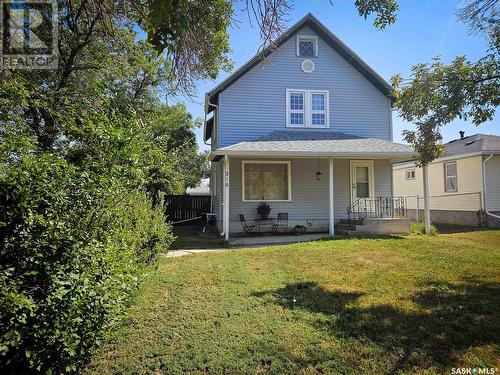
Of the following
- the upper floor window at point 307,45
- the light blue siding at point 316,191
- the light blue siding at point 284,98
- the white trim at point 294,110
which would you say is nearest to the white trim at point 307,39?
the upper floor window at point 307,45

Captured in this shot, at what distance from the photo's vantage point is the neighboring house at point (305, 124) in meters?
12.5

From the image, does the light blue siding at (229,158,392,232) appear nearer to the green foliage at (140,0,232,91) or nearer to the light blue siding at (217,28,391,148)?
the light blue siding at (217,28,391,148)

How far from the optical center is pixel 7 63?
18.6ft

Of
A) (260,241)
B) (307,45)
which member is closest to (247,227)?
(260,241)

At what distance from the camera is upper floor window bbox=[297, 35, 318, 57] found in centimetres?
1337

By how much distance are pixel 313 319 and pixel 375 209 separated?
9575mm

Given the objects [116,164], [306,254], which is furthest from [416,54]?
[116,164]

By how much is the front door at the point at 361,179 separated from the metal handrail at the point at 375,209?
312 millimetres

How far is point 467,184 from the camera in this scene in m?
15.8

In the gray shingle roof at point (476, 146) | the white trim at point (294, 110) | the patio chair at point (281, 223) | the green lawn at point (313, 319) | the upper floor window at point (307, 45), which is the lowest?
the green lawn at point (313, 319)

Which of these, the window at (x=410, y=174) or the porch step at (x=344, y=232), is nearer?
the porch step at (x=344, y=232)

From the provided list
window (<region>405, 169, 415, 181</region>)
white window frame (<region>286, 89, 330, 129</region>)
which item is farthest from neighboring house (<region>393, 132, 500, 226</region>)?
white window frame (<region>286, 89, 330, 129</region>)

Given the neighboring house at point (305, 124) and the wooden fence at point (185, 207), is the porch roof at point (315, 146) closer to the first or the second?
the neighboring house at point (305, 124)

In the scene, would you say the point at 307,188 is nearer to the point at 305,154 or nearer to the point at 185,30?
the point at 305,154
